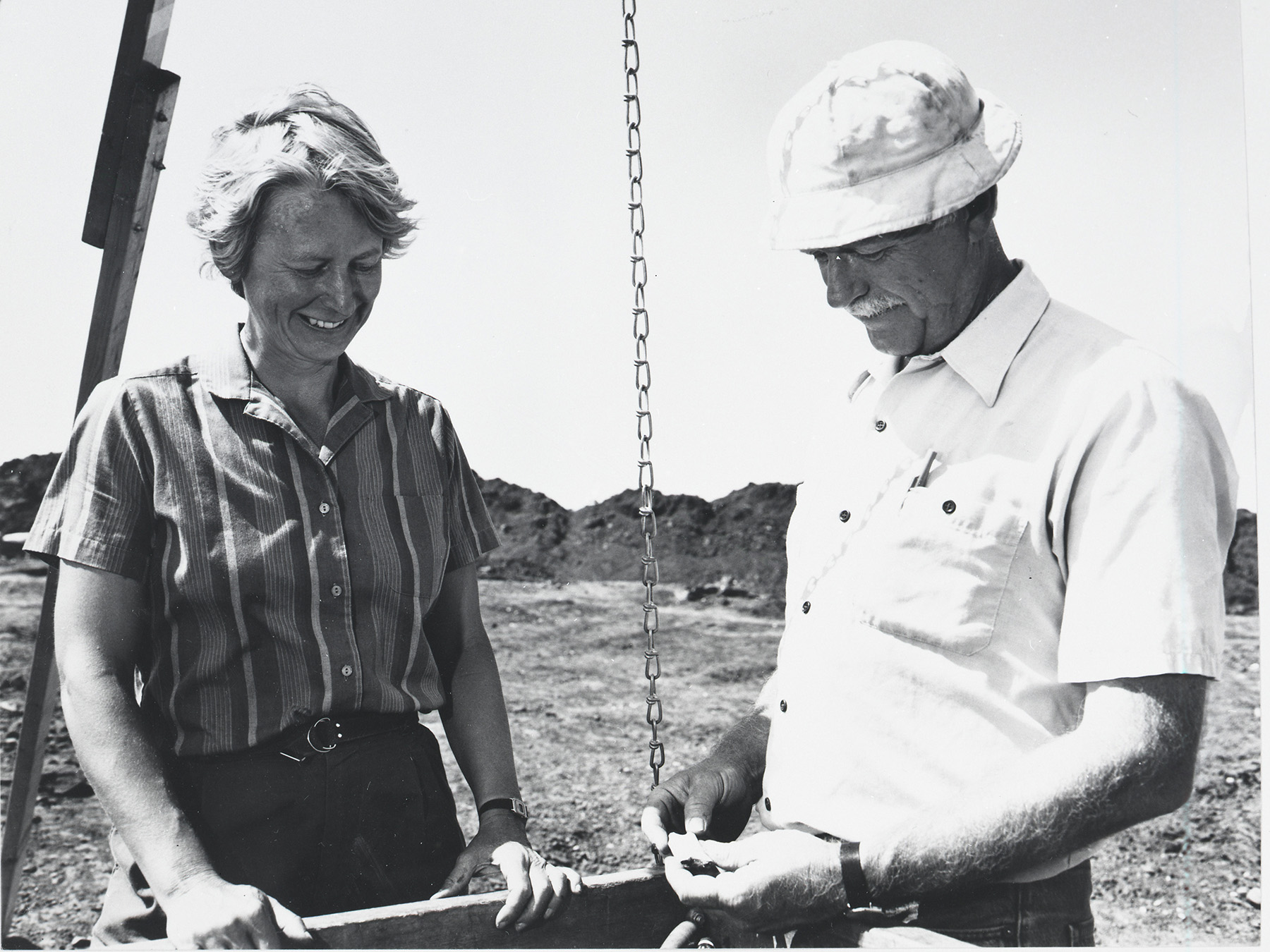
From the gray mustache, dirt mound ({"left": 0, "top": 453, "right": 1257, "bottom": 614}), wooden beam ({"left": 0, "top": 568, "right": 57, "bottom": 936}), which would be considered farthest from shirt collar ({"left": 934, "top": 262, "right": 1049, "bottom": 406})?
dirt mound ({"left": 0, "top": 453, "right": 1257, "bottom": 614})

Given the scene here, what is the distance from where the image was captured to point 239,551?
1.79 meters

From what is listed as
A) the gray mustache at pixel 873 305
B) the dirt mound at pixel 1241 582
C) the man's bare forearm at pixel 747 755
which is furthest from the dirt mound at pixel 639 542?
the gray mustache at pixel 873 305

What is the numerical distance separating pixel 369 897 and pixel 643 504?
886 millimetres

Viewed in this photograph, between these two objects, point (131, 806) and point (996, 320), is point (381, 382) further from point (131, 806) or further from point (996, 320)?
point (996, 320)

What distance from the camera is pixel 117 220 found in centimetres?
246

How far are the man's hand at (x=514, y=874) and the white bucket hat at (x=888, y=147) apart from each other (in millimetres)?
1097

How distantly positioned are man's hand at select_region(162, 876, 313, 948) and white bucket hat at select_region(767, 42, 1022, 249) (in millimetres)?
1270

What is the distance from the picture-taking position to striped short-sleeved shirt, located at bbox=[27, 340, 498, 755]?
5.78 ft

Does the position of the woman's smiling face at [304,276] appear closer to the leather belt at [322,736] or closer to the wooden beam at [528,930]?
the leather belt at [322,736]

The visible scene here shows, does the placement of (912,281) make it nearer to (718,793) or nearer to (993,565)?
(993,565)

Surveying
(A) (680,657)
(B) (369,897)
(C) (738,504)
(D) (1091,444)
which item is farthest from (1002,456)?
(C) (738,504)

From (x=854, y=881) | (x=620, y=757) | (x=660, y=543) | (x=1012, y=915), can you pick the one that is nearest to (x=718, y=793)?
(x=854, y=881)

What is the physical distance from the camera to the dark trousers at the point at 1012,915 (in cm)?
153

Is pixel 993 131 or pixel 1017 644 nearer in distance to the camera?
pixel 1017 644
